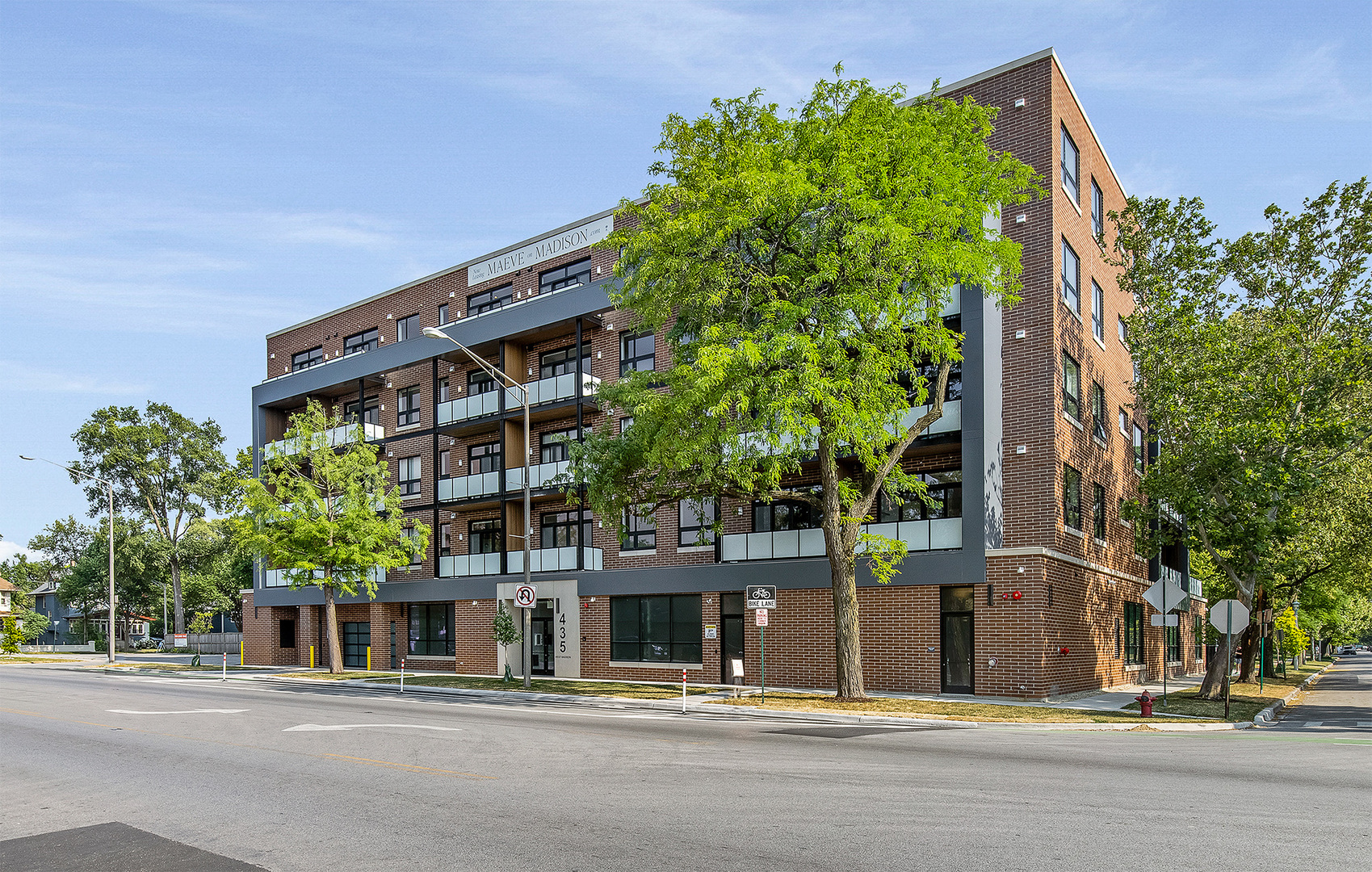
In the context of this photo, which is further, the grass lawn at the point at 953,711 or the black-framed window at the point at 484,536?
the black-framed window at the point at 484,536

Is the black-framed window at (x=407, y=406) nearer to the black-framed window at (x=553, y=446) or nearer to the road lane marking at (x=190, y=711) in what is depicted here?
the black-framed window at (x=553, y=446)

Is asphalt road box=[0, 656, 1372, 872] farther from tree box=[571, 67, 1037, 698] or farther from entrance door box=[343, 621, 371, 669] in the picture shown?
entrance door box=[343, 621, 371, 669]

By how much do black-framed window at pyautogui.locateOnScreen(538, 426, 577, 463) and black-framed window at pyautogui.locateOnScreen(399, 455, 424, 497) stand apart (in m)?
6.74

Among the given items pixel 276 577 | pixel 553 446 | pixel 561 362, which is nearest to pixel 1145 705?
pixel 553 446

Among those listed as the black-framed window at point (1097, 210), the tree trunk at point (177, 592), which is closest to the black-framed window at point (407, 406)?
the black-framed window at point (1097, 210)

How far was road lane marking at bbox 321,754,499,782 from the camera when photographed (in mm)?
11062

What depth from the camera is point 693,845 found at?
759 cm

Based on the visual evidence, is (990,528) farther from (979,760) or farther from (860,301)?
(979,760)

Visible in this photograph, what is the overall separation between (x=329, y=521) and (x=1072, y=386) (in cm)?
2573

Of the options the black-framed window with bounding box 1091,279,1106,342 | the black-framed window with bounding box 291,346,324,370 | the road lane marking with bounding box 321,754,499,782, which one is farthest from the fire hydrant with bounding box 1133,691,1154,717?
the black-framed window with bounding box 291,346,324,370

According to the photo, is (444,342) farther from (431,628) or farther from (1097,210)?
(1097,210)

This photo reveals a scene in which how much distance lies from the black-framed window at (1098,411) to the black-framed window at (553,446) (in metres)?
16.7

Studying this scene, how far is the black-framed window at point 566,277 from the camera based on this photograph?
34938 millimetres

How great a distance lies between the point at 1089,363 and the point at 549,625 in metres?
19.6
